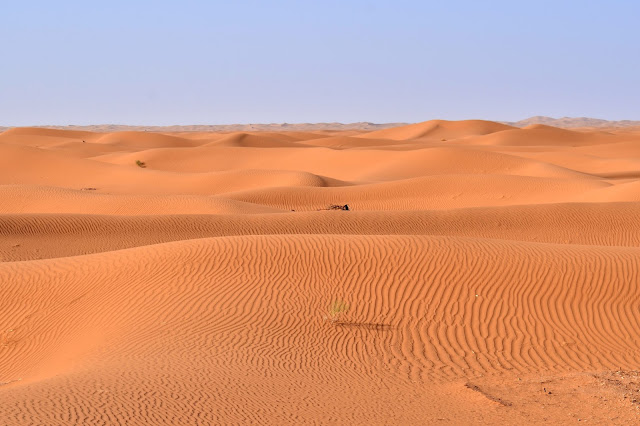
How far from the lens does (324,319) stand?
1051 cm

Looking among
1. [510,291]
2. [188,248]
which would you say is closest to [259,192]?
[188,248]

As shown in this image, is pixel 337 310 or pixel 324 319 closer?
pixel 324 319

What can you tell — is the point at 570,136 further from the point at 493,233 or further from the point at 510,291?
the point at 510,291

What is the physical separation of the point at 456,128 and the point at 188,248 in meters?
96.4

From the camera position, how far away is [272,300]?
11.1 meters

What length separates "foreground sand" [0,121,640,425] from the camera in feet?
22.7

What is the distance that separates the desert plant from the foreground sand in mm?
110

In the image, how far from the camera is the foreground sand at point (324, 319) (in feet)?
22.7

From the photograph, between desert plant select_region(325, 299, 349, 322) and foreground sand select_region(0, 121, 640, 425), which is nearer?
foreground sand select_region(0, 121, 640, 425)

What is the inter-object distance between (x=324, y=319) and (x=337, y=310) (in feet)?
0.84

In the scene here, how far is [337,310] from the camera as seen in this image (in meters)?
10.7

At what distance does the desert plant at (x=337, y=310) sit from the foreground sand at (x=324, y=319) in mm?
110

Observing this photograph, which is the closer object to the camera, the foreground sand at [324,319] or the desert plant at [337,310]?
the foreground sand at [324,319]

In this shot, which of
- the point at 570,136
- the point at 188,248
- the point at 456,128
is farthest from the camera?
the point at 456,128
